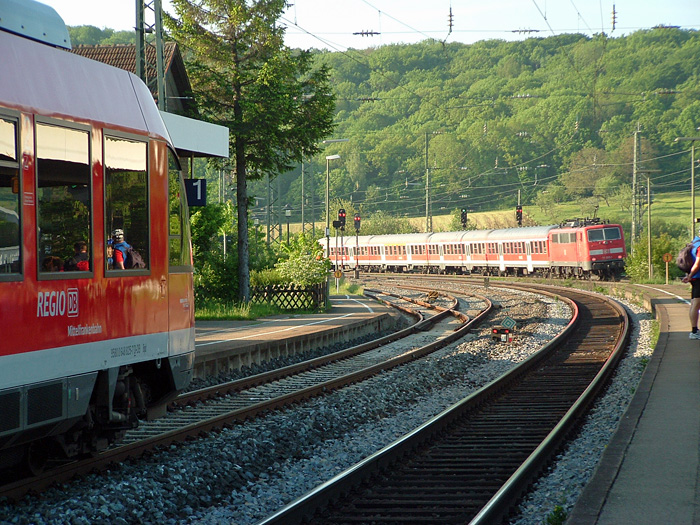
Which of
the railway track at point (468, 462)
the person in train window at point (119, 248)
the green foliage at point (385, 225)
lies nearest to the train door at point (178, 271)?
the person in train window at point (119, 248)

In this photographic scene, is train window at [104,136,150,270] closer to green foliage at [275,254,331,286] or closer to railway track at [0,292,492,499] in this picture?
railway track at [0,292,492,499]

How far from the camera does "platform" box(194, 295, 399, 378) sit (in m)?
14.6

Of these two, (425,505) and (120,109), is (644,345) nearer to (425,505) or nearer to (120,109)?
(425,505)

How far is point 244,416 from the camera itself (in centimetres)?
1027

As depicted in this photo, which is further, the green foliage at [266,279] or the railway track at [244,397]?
the green foliage at [266,279]

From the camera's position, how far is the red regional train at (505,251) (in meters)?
45.0

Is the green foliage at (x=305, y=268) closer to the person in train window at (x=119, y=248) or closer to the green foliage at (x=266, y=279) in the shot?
the green foliage at (x=266, y=279)

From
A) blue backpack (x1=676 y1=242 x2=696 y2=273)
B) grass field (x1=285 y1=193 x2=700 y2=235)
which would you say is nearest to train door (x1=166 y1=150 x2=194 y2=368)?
blue backpack (x1=676 y1=242 x2=696 y2=273)

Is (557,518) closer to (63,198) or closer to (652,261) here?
(63,198)

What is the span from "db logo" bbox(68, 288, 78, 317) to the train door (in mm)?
1487

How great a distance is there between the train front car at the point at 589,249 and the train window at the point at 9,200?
40.5 m

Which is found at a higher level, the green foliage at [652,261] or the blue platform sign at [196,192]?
the blue platform sign at [196,192]

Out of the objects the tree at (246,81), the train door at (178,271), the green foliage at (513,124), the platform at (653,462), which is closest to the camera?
the platform at (653,462)

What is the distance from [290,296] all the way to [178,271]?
18.0 meters
